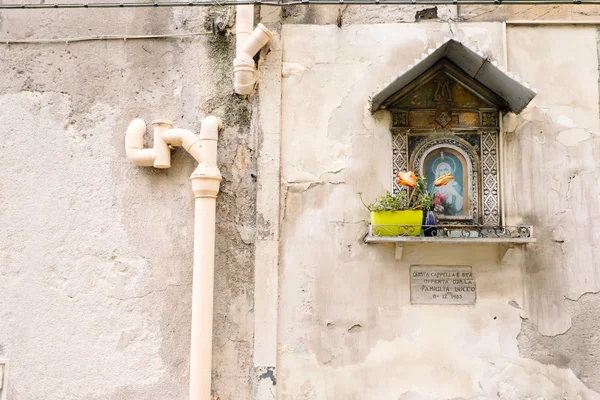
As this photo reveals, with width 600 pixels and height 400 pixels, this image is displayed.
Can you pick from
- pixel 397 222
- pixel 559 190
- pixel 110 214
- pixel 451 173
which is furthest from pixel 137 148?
pixel 559 190

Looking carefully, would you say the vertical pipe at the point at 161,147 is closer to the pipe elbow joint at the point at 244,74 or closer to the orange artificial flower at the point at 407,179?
the pipe elbow joint at the point at 244,74

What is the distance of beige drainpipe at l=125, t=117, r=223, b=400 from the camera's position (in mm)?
5004

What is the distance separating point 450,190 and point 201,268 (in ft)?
7.58

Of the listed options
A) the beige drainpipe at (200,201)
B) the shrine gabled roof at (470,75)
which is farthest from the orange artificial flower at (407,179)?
the beige drainpipe at (200,201)

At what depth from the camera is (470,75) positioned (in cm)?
518

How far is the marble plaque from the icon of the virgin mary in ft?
1.70

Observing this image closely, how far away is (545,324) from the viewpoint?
16.6ft

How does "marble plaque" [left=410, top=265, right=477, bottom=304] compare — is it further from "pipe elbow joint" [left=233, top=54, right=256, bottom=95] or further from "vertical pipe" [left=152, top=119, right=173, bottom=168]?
"vertical pipe" [left=152, top=119, right=173, bottom=168]

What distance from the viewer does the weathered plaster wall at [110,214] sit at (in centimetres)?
525

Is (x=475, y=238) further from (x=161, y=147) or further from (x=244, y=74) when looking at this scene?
(x=161, y=147)

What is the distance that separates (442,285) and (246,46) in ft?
9.11

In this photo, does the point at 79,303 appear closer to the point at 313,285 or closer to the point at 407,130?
the point at 313,285

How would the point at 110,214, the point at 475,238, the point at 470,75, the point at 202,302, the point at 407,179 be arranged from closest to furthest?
the point at 475,238 → the point at 407,179 → the point at 202,302 → the point at 470,75 → the point at 110,214

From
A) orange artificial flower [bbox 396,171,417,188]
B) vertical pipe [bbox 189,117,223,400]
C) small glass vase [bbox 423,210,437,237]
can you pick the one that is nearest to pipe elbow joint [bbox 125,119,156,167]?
vertical pipe [bbox 189,117,223,400]
